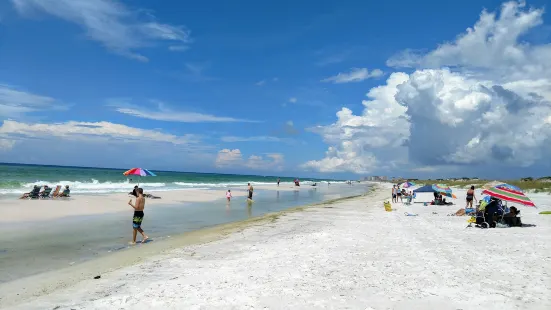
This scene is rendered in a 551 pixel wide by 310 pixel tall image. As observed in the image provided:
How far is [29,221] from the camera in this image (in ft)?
57.3

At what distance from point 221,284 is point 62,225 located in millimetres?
12688

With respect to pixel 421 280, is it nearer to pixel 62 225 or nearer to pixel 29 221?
pixel 62 225

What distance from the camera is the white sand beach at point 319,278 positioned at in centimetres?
670

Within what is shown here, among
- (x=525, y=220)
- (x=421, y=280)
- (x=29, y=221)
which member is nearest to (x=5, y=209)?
(x=29, y=221)

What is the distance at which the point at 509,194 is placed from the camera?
16.4 m

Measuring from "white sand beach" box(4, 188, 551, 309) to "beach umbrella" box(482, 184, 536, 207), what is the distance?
127 inches

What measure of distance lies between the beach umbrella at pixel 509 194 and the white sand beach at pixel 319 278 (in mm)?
3217

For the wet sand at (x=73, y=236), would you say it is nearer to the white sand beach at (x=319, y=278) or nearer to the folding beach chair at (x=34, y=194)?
the white sand beach at (x=319, y=278)

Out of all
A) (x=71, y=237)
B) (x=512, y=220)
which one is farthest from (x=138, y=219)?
(x=512, y=220)

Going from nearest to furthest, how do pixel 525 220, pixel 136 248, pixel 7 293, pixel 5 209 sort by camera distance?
pixel 7 293 < pixel 136 248 < pixel 525 220 < pixel 5 209

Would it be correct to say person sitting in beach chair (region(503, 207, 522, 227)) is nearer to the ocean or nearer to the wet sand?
the wet sand

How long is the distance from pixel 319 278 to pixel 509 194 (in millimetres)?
12656

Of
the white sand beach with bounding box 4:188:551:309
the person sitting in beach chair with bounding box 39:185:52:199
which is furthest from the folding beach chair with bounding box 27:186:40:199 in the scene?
the white sand beach with bounding box 4:188:551:309

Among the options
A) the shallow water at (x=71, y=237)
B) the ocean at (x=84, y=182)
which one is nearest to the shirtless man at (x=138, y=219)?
the shallow water at (x=71, y=237)
